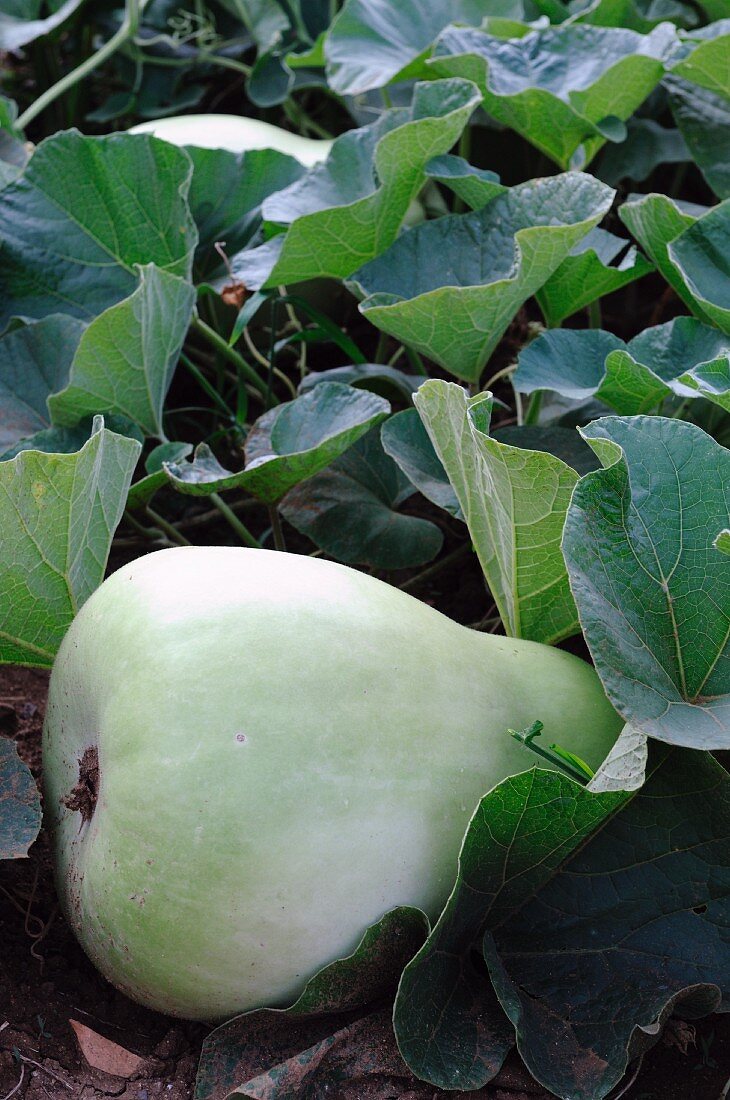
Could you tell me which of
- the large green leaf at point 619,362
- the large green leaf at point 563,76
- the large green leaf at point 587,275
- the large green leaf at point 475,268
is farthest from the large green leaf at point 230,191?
the large green leaf at point 619,362

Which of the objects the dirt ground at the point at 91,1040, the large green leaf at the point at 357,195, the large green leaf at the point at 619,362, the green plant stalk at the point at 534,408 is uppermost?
the large green leaf at the point at 357,195

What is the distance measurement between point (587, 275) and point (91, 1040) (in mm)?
906

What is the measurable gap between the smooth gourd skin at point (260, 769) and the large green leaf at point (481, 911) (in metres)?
0.04

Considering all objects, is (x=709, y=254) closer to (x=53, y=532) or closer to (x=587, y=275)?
(x=587, y=275)

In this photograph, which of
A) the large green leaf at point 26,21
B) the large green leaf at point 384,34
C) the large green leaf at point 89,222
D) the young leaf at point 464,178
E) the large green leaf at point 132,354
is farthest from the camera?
the large green leaf at point 26,21

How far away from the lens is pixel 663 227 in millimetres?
1199

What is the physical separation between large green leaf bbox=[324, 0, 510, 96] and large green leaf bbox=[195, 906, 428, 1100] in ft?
4.07

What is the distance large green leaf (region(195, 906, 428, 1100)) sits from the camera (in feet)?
2.58

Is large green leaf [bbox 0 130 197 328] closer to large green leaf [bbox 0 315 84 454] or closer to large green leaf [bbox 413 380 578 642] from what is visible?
large green leaf [bbox 0 315 84 454]

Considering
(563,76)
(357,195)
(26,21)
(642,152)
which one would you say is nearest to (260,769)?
(357,195)

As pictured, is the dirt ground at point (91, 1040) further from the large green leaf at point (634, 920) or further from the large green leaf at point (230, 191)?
the large green leaf at point (230, 191)

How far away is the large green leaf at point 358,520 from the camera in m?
1.24

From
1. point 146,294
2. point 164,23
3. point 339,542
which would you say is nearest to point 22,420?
point 146,294

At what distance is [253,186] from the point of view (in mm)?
1548
